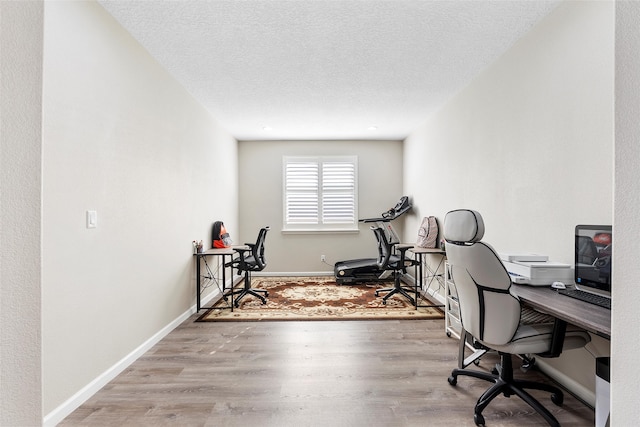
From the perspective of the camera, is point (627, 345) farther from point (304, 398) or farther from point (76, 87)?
point (76, 87)

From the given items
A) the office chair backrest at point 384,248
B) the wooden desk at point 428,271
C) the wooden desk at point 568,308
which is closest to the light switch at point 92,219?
the wooden desk at point 568,308

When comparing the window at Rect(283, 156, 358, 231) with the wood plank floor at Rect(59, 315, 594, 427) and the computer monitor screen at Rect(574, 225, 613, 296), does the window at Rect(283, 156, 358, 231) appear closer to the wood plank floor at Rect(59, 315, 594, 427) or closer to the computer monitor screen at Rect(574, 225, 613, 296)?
the wood plank floor at Rect(59, 315, 594, 427)

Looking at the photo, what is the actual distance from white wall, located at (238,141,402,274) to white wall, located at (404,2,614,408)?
258 centimetres

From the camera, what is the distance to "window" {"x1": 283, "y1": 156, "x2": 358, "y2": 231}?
6.03 metres

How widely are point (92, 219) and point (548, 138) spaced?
3.27m

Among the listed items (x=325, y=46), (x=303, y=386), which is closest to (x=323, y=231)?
(x=325, y=46)

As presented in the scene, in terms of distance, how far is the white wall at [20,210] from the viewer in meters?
0.78

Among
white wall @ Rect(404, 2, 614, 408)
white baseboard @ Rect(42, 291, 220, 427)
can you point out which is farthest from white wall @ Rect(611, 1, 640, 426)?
white baseboard @ Rect(42, 291, 220, 427)

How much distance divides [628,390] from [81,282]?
262 cm

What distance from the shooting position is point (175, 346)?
9.22 ft

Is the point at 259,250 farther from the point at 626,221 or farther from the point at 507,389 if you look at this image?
the point at 626,221

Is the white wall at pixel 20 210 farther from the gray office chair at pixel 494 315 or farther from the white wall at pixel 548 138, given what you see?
the white wall at pixel 548 138

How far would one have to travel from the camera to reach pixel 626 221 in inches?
30.9

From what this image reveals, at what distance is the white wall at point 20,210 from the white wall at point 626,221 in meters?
1.59
